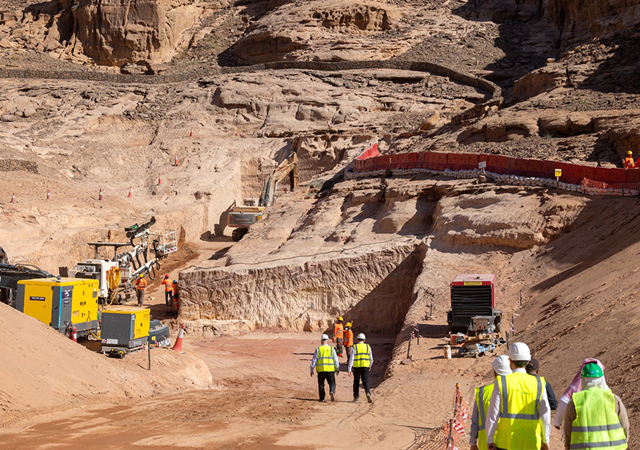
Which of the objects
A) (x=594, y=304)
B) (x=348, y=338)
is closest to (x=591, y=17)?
(x=348, y=338)

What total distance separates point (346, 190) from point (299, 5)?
107 ft

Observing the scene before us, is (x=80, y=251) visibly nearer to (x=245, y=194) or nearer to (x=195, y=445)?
(x=245, y=194)

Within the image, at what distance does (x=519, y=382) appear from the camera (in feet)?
19.4

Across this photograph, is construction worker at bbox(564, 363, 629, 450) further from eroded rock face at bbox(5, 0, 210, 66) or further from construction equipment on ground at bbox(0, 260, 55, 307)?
eroded rock face at bbox(5, 0, 210, 66)

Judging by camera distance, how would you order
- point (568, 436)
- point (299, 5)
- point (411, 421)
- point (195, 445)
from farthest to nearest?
1. point (299, 5)
2. point (411, 421)
3. point (195, 445)
4. point (568, 436)

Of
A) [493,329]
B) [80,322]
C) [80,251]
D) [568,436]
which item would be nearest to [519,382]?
[568,436]

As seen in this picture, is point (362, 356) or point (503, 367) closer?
point (503, 367)

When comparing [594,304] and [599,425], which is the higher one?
[594,304]

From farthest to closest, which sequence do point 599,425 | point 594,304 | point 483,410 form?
point 594,304, point 483,410, point 599,425

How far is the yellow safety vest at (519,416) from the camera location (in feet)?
19.1

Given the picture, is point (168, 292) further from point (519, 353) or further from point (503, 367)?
point (519, 353)

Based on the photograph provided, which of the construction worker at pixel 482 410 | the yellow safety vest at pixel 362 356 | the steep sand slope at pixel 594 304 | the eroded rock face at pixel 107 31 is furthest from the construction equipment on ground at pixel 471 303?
the eroded rock face at pixel 107 31

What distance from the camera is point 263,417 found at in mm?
11344

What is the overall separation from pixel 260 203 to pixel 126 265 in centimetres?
1098
